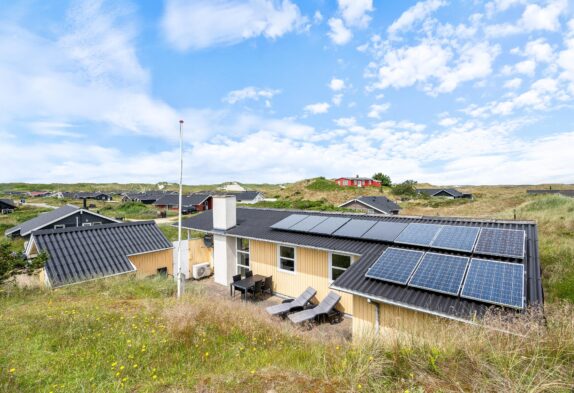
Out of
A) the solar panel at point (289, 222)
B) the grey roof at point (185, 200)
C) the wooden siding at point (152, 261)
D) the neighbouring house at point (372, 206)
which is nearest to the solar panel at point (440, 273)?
the solar panel at point (289, 222)

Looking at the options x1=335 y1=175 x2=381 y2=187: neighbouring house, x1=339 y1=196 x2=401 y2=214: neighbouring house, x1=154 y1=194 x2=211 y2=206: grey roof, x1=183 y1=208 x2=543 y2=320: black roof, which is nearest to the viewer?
x1=183 y1=208 x2=543 y2=320: black roof

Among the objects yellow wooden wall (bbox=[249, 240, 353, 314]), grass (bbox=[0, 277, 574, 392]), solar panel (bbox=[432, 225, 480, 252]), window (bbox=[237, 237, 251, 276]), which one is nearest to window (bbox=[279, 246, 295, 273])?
yellow wooden wall (bbox=[249, 240, 353, 314])

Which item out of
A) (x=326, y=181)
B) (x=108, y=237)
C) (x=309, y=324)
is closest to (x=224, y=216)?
(x=108, y=237)

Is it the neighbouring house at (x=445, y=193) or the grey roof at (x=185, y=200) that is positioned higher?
the neighbouring house at (x=445, y=193)

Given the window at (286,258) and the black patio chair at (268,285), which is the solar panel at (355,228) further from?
the black patio chair at (268,285)

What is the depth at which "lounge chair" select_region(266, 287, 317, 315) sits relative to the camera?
Result: 10578mm

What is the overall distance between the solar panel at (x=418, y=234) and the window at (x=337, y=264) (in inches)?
100

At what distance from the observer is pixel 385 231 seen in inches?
421

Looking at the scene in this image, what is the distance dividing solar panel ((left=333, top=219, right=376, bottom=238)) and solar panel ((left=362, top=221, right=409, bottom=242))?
0.76 ft

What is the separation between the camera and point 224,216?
14773 mm

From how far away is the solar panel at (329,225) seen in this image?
11.8 meters

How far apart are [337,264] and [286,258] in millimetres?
2767

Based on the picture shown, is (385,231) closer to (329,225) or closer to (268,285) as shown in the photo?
(329,225)

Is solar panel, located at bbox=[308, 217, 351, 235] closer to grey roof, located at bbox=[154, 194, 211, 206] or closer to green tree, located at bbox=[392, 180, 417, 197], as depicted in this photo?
grey roof, located at bbox=[154, 194, 211, 206]
